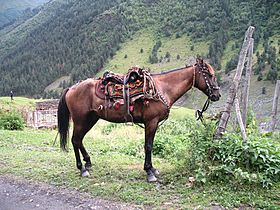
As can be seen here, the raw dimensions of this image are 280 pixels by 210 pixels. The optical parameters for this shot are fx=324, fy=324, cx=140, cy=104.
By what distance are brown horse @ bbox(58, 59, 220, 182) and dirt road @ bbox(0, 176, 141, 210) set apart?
0.87 meters

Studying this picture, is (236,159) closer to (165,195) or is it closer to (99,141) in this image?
(165,195)

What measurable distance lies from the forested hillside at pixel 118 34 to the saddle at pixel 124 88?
51151mm

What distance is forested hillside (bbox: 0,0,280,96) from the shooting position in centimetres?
7133

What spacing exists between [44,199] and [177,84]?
10.6 feet

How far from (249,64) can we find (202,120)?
57.5 inches

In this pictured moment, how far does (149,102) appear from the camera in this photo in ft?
19.9

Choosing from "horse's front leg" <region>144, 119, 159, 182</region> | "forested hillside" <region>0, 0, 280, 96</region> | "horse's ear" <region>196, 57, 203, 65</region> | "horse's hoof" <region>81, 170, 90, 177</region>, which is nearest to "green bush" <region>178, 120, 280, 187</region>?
"horse's front leg" <region>144, 119, 159, 182</region>

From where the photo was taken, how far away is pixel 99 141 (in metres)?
12.5

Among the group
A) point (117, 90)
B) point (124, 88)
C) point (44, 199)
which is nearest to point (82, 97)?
point (117, 90)

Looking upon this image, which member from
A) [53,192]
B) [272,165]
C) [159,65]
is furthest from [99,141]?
[159,65]

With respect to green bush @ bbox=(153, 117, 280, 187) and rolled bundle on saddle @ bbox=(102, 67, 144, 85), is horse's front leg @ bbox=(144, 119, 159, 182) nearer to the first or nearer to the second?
green bush @ bbox=(153, 117, 280, 187)

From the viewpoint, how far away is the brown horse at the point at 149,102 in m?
6.12

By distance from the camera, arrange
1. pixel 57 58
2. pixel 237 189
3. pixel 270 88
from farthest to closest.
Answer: pixel 57 58 < pixel 270 88 < pixel 237 189

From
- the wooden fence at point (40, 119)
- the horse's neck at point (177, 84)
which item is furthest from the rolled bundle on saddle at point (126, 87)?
the wooden fence at point (40, 119)
